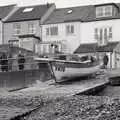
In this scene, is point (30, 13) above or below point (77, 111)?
above

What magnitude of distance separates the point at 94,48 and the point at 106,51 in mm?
2367

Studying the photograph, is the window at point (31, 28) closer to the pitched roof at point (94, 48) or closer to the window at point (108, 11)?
the pitched roof at point (94, 48)

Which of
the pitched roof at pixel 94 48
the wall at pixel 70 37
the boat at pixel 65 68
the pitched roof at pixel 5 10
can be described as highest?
the pitched roof at pixel 5 10

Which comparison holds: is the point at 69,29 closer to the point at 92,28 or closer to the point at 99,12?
the point at 92,28

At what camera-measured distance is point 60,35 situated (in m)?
50.0

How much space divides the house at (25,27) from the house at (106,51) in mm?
7584

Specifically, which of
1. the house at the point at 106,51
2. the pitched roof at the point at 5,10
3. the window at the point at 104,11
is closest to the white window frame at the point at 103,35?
the house at the point at 106,51

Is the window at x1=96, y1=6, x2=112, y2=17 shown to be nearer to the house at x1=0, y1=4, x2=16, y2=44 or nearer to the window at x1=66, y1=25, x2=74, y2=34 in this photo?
the window at x1=66, y1=25, x2=74, y2=34

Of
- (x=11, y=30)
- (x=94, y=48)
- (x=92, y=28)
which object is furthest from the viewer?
(x=11, y=30)

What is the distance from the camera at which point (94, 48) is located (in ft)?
151

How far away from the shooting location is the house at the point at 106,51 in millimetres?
43875

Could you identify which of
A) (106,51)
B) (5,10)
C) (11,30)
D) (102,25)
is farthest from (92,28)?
(5,10)

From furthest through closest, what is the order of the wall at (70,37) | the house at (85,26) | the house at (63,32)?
the wall at (70,37), the house at (63,32), the house at (85,26)

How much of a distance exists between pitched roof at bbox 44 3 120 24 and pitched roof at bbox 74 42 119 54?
339cm
